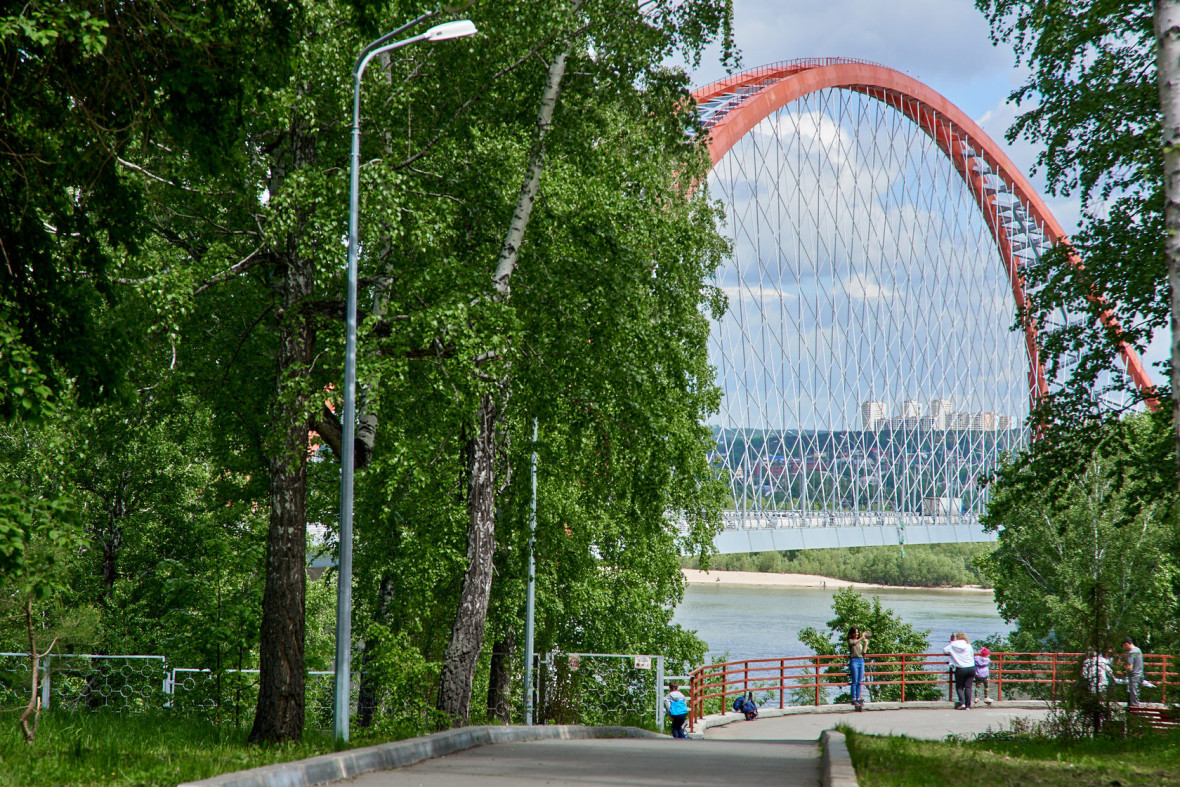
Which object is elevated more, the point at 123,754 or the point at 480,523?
the point at 480,523

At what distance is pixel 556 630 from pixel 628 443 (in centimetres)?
1088

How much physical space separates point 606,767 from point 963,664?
12.2 m

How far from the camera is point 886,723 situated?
16141mm

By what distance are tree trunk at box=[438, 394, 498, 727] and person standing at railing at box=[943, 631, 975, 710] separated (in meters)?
9.51

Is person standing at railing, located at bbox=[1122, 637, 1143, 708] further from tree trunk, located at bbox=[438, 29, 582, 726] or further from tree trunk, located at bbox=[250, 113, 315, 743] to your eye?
tree trunk, located at bbox=[250, 113, 315, 743]

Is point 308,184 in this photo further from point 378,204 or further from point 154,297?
point 154,297

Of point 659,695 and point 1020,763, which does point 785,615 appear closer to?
point 659,695

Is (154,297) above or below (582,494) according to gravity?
above

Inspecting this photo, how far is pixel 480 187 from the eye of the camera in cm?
1096

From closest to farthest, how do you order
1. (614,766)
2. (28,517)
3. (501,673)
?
1. (28,517)
2. (614,766)
3. (501,673)

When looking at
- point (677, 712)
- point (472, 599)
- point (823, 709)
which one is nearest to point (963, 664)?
point (823, 709)

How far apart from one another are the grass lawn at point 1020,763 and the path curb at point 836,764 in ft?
0.26

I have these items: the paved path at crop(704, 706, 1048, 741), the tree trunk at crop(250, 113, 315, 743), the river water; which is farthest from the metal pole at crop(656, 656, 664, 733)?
the river water

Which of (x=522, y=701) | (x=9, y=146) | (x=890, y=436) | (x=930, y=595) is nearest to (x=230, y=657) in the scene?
(x=522, y=701)
